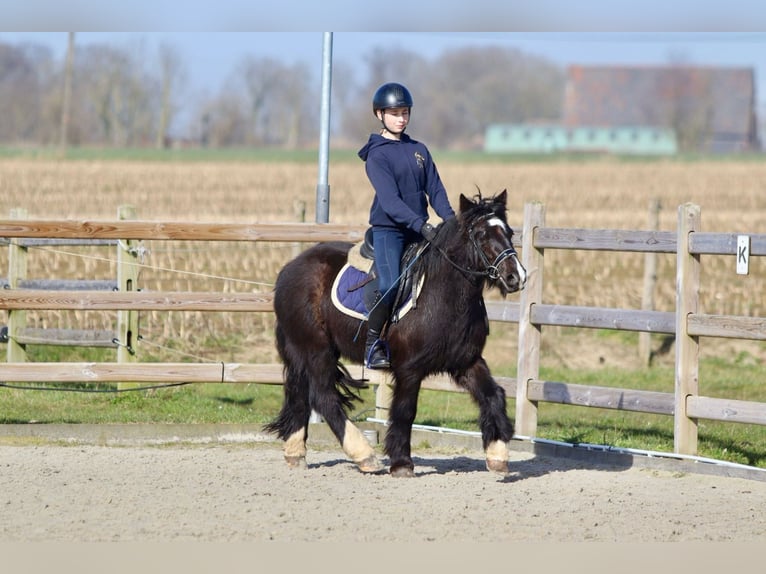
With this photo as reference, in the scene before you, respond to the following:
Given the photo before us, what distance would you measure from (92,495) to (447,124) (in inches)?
4474

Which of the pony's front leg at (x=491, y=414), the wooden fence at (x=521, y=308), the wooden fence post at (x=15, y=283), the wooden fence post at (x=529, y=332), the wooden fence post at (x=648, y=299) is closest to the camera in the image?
the pony's front leg at (x=491, y=414)

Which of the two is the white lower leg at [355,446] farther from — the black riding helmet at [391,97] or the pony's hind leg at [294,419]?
the black riding helmet at [391,97]

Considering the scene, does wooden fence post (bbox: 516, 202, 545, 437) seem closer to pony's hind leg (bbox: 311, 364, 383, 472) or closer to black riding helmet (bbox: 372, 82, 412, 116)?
pony's hind leg (bbox: 311, 364, 383, 472)

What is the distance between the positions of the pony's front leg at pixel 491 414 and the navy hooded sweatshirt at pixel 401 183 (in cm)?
104

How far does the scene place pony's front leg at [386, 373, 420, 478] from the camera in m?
7.64

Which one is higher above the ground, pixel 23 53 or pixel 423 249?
pixel 23 53

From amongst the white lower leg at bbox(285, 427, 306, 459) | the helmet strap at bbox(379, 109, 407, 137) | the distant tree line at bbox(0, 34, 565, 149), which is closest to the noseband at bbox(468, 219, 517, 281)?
the helmet strap at bbox(379, 109, 407, 137)

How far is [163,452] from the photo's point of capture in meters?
8.58

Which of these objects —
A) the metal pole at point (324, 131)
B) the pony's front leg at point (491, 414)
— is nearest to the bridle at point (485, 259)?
the pony's front leg at point (491, 414)

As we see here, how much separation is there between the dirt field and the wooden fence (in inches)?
20.9

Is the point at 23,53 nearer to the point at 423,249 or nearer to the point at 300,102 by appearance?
the point at 300,102

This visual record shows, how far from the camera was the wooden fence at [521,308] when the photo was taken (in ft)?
27.0

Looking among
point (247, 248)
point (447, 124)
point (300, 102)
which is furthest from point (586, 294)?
point (447, 124)

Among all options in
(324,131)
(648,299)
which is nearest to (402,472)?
(324,131)
